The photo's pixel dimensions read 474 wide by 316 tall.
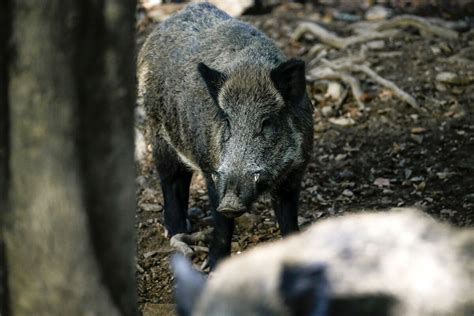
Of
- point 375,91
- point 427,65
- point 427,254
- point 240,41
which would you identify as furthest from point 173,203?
point 427,254

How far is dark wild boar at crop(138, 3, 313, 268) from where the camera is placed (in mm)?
5582

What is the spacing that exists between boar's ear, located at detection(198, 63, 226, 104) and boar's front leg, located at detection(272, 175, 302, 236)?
2.47 ft

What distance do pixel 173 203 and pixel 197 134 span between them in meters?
0.96

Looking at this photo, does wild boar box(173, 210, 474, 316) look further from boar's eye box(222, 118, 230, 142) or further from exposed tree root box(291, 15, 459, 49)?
exposed tree root box(291, 15, 459, 49)

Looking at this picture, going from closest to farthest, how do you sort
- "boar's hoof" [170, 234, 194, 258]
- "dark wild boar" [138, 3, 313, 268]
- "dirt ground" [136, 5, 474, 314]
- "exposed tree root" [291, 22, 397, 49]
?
"dark wild boar" [138, 3, 313, 268] → "boar's hoof" [170, 234, 194, 258] → "dirt ground" [136, 5, 474, 314] → "exposed tree root" [291, 22, 397, 49]

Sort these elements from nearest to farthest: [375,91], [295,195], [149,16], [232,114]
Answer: [232,114] < [295,195] < [375,91] < [149,16]

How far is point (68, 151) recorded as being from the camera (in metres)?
3.08

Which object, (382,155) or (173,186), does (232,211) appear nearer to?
(173,186)

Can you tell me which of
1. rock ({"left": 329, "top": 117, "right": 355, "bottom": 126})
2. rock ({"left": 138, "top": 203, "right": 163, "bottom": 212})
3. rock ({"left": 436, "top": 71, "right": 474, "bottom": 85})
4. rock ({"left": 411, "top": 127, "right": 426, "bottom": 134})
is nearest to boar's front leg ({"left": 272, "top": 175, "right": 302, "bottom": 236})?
rock ({"left": 138, "top": 203, "right": 163, "bottom": 212})

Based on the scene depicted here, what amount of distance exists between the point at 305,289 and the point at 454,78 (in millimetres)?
6443

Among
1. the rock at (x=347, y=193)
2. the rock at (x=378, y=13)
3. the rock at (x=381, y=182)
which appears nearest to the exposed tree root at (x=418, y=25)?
the rock at (x=378, y=13)

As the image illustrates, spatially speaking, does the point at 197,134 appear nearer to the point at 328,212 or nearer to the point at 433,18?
the point at 328,212

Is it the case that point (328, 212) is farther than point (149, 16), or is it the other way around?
point (149, 16)

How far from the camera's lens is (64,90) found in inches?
120
